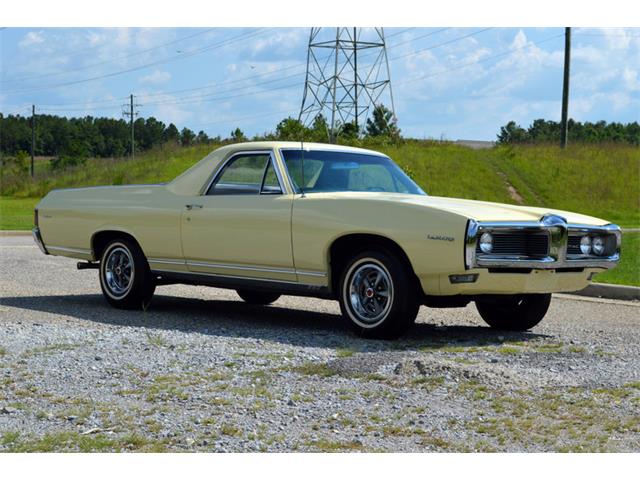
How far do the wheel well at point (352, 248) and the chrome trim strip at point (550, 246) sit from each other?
0.67m

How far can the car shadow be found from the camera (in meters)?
8.74

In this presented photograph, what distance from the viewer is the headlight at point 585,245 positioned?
8906mm

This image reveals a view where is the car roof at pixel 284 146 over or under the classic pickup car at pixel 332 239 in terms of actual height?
over

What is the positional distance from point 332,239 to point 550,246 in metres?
1.87

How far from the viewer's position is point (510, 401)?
6.32m

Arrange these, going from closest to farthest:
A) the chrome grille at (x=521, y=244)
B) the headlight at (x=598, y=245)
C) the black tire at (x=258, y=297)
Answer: the chrome grille at (x=521, y=244) → the headlight at (x=598, y=245) → the black tire at (x=258, y=297)

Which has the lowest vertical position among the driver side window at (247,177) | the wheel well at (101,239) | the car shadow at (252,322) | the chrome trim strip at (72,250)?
the car shadow at (252,322)

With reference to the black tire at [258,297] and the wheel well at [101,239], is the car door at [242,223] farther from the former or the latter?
the black tire at [258,297]

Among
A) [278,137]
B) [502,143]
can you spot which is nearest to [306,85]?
[278,137]

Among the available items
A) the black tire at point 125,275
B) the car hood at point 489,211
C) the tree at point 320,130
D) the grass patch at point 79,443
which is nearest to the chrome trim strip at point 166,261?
the black tire at point 125,275

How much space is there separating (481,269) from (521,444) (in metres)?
3.07

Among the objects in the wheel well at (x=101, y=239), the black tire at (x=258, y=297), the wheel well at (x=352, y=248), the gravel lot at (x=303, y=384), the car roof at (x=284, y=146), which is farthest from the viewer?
the black tire at (x=258, y=297)

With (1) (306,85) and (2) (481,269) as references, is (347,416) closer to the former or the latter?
(2) (481,269)

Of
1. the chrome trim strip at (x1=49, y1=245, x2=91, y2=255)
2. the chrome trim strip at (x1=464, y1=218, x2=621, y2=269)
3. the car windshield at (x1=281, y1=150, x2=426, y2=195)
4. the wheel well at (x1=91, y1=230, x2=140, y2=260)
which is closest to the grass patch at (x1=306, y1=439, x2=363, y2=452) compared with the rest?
the chrome trim strip at (x1=464, y1=218, x2=621, y2=269)
